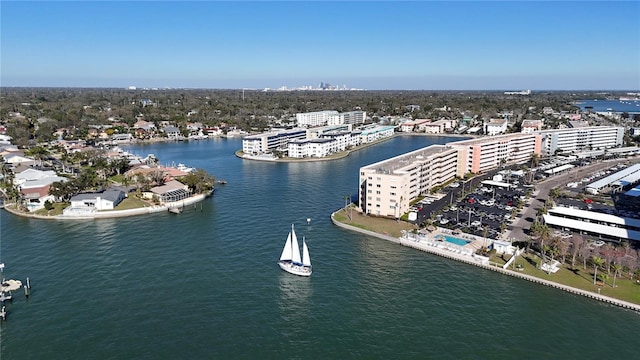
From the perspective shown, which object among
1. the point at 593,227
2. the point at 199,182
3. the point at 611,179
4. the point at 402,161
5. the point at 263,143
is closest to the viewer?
the point at 593,227

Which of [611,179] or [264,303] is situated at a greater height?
[611,179]

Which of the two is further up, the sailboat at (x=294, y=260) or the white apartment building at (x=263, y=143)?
the white apartment building at (x=263, y=143)

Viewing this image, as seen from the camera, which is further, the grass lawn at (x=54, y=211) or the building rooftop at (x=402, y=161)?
the building rooftop at (x=402, y=161)

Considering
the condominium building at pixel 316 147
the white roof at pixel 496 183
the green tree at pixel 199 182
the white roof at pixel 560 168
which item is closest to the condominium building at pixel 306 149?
the condominium building at pixel 316 147

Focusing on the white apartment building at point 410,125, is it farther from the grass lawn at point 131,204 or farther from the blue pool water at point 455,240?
the blue pool water at point 455,240

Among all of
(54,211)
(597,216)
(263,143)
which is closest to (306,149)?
(263,143)

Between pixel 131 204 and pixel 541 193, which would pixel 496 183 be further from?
pixel 131 204

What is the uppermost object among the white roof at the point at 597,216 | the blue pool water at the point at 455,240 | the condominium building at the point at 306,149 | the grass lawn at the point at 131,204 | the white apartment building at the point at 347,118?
the white apartment building at the point at 347,118
